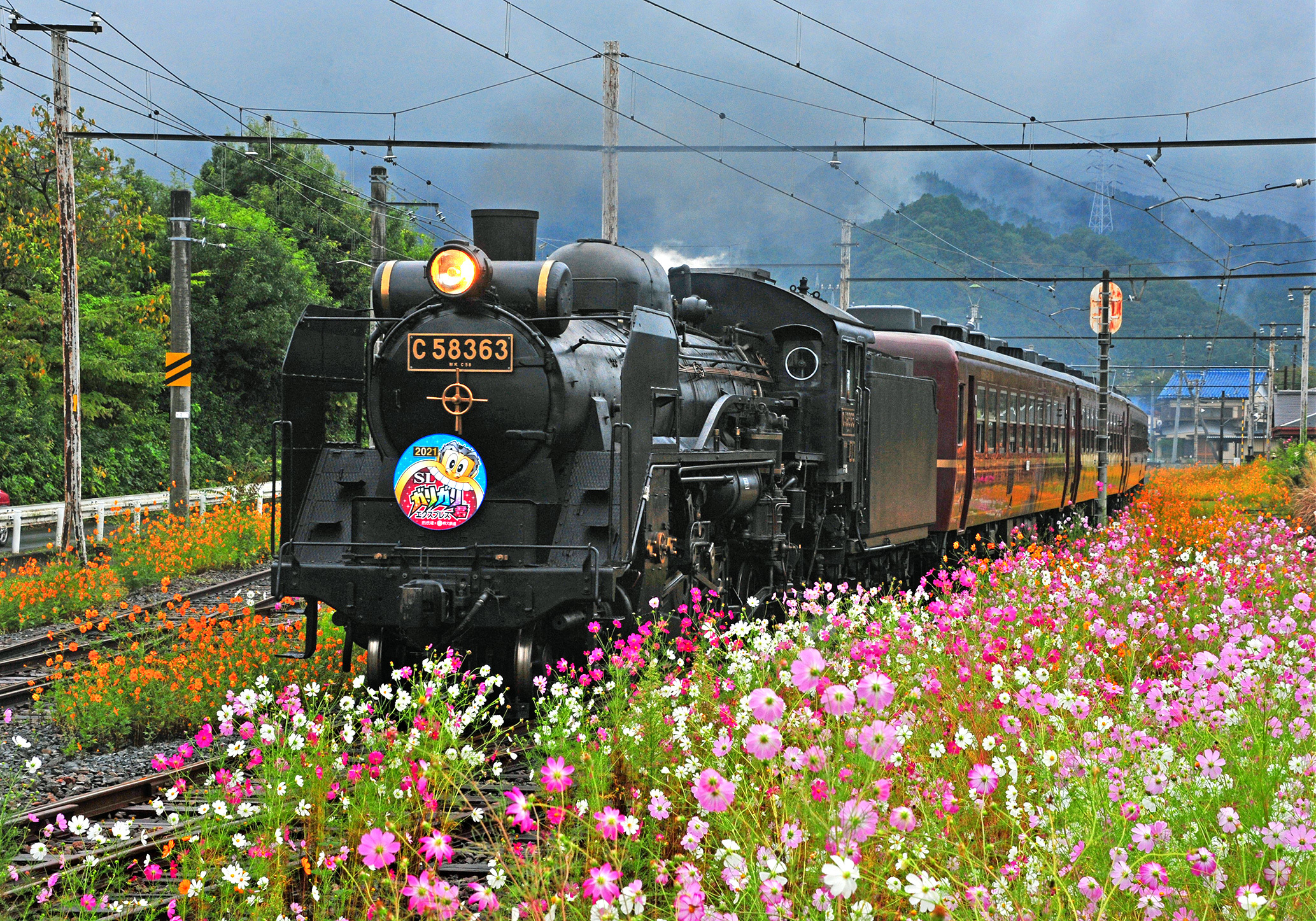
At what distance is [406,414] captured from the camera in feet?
25.2

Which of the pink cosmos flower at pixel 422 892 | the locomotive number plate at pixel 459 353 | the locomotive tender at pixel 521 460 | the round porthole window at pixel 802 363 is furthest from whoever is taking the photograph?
the round porthole window at pixel 802 363

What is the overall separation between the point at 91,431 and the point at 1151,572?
70.3 ft

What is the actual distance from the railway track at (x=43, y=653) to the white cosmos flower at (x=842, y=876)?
728cm

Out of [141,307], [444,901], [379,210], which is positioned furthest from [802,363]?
[141,307]

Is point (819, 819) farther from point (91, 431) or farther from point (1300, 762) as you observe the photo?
point (91, 431)

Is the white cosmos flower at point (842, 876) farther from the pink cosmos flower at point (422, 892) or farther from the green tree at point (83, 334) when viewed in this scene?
the green tree at point (83, 334)

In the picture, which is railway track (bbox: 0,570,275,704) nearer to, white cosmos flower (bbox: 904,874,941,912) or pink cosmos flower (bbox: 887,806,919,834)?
pink cosmos flower (bbox: 887,806,919,834)

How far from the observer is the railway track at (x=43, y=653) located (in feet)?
30.0

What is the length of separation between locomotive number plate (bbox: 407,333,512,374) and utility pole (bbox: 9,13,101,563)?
977 cm

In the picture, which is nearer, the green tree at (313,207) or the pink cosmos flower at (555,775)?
the pink cosmos flower at (555,775)

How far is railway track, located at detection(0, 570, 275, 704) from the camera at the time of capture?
360 inches

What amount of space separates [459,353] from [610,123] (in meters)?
9.97

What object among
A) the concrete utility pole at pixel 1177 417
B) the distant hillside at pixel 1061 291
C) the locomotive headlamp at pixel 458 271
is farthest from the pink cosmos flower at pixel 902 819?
the distant hillside at pixel 1061 291

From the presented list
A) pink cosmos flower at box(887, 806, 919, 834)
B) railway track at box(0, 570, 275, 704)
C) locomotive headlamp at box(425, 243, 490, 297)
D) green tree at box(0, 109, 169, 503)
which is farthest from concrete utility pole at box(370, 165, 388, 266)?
pink cosmos flower at box(887, 806, 919, 834)
